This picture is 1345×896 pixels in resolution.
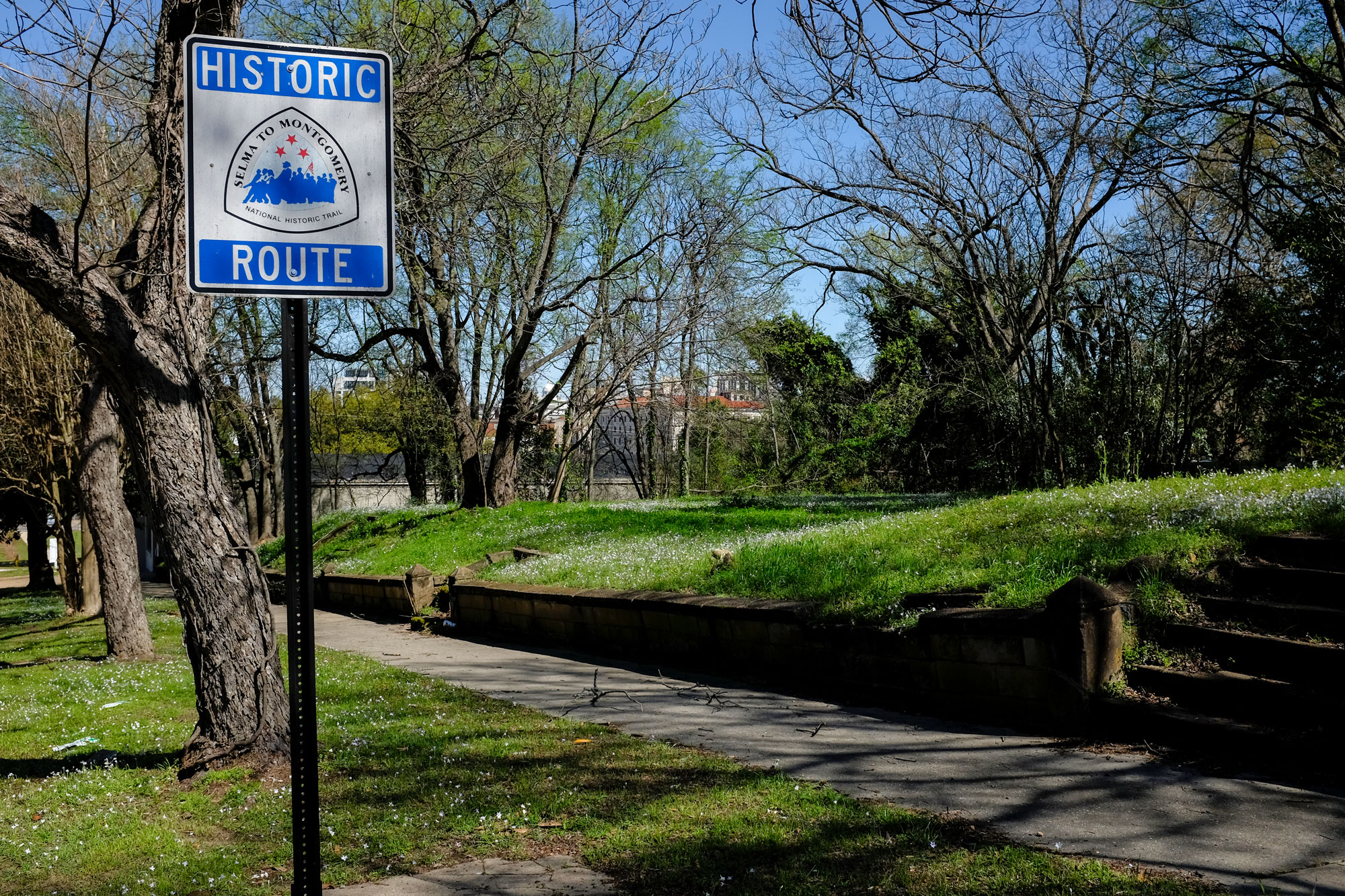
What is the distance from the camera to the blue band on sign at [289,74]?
10.6 ft

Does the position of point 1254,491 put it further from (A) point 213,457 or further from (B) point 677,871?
(A) point 213,457

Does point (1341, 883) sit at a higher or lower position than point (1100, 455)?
lower

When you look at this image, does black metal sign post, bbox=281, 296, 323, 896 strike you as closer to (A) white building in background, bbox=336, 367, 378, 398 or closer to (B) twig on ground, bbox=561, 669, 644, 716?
(B) twig on ground, bbox=561, 669, 644, 716

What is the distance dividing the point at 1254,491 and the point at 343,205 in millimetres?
7854

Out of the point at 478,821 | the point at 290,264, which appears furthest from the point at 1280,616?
the point at 290,264

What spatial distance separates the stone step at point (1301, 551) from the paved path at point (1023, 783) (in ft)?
7.08

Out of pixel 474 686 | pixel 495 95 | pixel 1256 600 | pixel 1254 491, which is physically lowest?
pixel 474 686

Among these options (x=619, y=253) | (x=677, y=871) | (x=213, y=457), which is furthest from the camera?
(x=619, y=253)

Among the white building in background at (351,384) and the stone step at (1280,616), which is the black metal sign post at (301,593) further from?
the white building in background at (351,384)

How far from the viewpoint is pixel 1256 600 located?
20.3ft

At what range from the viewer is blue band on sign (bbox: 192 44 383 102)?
127 inches

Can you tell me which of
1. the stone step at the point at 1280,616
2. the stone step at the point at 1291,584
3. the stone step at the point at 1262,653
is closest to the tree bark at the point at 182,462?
the stone step at the point at 1262,653

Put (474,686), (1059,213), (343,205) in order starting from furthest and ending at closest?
(1059,213) < (474,686) < (343,205)

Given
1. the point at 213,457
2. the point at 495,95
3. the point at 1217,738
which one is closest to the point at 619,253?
the point at 495,95
